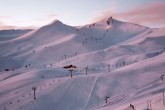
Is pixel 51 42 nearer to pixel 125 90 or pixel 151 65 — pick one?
pixel 151 65

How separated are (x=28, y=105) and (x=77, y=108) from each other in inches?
459

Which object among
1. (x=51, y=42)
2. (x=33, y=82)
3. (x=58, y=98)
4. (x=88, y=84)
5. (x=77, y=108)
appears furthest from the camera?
(x=51, y=42)

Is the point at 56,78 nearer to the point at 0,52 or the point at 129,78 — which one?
the point at 129,78

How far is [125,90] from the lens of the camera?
237 feet

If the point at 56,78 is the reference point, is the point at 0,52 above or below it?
above

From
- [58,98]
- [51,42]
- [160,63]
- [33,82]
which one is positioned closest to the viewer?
[58,98]

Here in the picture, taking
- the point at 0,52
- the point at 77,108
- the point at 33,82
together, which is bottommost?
the point at 77,108

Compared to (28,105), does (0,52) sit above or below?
above

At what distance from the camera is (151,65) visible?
87188mm

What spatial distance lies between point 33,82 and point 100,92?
A: 2058cm

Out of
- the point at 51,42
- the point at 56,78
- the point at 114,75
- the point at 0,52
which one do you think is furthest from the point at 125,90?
the point at 0,52

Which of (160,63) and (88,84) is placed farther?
(160,63)

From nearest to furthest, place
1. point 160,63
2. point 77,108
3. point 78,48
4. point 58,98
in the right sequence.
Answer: point 77,108, point 58,98, point 160,63, point 78,48

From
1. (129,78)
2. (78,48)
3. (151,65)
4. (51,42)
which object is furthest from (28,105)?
(51,42)
